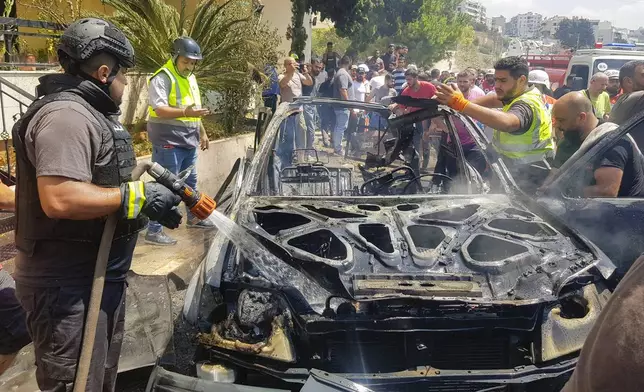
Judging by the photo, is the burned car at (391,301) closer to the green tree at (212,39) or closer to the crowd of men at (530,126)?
the crowd of men at (530,126)

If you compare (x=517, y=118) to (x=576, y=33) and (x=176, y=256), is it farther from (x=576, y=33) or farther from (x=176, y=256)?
(x=576, y=33)

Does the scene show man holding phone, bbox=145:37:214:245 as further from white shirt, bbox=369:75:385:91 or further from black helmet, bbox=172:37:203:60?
white shirt, bbox=369:75:385:91

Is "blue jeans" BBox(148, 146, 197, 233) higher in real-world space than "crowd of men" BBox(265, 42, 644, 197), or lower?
lower

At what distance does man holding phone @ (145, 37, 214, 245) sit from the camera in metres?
5.00

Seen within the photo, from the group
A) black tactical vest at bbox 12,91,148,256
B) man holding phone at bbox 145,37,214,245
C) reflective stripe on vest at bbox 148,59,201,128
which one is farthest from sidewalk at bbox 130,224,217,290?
Result: black tactical vest at bbox 12,91,148,256

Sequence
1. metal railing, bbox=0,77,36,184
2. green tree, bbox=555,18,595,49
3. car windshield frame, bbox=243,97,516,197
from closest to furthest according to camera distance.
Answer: car windshield frame, bbox=243,97,516,197 < metal railing, bbox=0,77,36,184 < green tree, bbox=555,18,595,49

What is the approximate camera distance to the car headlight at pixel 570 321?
2.43 meters

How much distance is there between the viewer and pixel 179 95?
5.10 metres

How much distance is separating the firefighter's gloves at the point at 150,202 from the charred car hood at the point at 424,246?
53 cm

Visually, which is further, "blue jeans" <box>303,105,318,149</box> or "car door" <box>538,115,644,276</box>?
"blue jeans" <box>303,105,318,149</box>

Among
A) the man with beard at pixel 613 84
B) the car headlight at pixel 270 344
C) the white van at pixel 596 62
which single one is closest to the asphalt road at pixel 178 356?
the car headlight at pixel 270 344

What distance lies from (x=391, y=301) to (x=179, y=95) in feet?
11.8

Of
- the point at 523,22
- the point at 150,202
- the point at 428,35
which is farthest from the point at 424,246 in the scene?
the point at 523,22

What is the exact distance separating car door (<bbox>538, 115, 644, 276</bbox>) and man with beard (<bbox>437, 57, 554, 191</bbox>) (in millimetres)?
415
